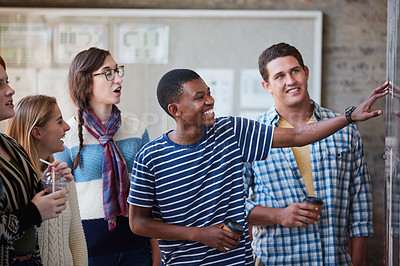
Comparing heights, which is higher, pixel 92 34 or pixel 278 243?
pixel 92 34

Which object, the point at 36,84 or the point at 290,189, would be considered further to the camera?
the point at 36,84

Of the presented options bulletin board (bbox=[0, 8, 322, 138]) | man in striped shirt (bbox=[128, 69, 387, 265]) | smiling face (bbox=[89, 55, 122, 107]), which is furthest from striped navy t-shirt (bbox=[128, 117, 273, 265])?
bulletin board (bbox=[0, 8, 322, 138])

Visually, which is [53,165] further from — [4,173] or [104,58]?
[104,58]

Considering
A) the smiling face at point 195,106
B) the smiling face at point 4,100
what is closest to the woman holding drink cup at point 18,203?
the smiling face at point 4,100

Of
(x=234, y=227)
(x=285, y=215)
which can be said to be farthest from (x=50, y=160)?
(x=285, y=215)

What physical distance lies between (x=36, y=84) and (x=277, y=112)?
1620 mm

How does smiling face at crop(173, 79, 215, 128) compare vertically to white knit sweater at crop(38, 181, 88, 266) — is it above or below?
above

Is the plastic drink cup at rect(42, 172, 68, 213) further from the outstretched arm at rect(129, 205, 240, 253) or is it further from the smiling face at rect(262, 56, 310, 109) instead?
the smiling face at rect(262, 56, 310, 109)

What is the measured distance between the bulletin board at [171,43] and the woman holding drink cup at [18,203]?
1462mm

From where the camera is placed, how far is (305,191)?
1.52 metres

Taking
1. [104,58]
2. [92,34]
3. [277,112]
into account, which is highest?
[92,34]

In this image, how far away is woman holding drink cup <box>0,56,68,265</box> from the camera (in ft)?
3.50

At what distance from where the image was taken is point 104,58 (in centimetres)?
170

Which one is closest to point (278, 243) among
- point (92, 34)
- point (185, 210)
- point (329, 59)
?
point (185, 210)
